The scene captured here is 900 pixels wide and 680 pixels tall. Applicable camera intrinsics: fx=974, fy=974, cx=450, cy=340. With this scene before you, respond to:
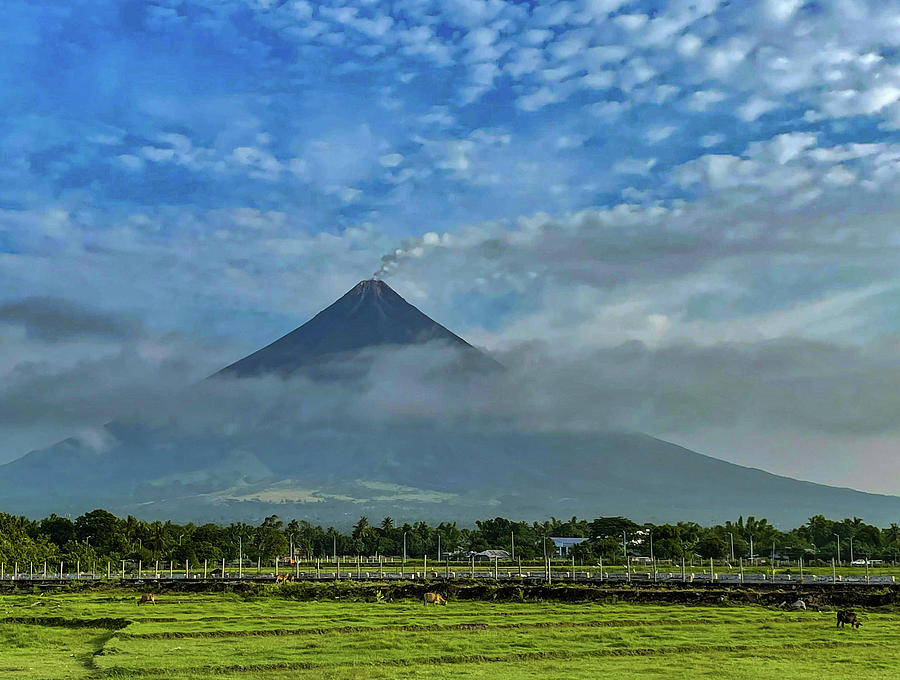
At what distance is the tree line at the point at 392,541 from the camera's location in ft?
305

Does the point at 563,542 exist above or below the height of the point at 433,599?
below

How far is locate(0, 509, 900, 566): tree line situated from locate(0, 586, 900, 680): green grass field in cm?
4532

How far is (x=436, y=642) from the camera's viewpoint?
107 ft

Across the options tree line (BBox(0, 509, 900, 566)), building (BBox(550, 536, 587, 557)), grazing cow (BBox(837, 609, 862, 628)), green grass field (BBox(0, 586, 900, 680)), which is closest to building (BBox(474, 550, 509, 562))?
tree line (BBox(0, 509, 900, 566))

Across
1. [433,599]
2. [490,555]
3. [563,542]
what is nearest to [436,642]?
[433,599]

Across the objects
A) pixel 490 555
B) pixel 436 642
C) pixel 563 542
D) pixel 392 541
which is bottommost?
pixel 490 555

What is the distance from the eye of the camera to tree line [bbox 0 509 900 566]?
92938 mm

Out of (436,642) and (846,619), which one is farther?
(846,619)

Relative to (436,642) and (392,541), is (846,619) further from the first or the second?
(392,541)

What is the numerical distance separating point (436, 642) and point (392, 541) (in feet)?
359

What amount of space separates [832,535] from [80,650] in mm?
123422

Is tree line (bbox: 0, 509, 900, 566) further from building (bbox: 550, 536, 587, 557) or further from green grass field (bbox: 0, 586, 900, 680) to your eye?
green grass field (bbox: 0, 586, 900, 680)

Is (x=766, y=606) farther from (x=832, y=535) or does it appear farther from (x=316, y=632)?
(x=832, y=535)

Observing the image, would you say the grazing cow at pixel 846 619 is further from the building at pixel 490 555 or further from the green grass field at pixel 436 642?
the building at pixel 490 555
